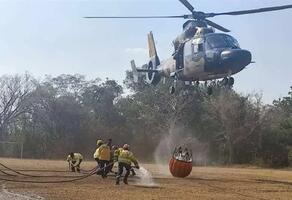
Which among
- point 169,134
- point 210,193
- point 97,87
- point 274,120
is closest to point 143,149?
point 169,134

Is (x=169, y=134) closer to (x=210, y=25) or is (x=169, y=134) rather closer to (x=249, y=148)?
(x=249, y=148)

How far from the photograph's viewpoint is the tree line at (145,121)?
61.5 m

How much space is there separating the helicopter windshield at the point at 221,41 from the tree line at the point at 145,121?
24965 millimetres

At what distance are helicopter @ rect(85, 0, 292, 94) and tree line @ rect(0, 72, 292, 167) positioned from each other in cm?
2129

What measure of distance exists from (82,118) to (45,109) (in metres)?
5.74

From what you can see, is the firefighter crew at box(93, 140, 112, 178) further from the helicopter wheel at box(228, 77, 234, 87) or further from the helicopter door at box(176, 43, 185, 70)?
the helicopter door at box(176, 43, 185, 70)

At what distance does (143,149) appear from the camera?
222 ft

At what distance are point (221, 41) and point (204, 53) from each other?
1.15 m

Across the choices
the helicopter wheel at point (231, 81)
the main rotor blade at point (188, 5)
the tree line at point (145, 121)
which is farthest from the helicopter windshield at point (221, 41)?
the tree line at point (145, 121)

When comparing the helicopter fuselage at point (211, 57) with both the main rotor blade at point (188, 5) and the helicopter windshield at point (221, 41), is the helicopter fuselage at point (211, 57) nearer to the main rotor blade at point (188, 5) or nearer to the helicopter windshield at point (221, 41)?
the helicopter windshield at point (221, 41)

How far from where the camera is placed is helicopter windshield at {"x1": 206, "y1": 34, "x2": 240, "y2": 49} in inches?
1133

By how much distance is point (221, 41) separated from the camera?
29.0m

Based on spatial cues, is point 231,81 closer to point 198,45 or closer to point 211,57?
Answer: point 211,57

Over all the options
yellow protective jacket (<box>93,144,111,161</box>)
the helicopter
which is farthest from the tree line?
yellow protective jacket (<box>93,144,111,161</box>)
